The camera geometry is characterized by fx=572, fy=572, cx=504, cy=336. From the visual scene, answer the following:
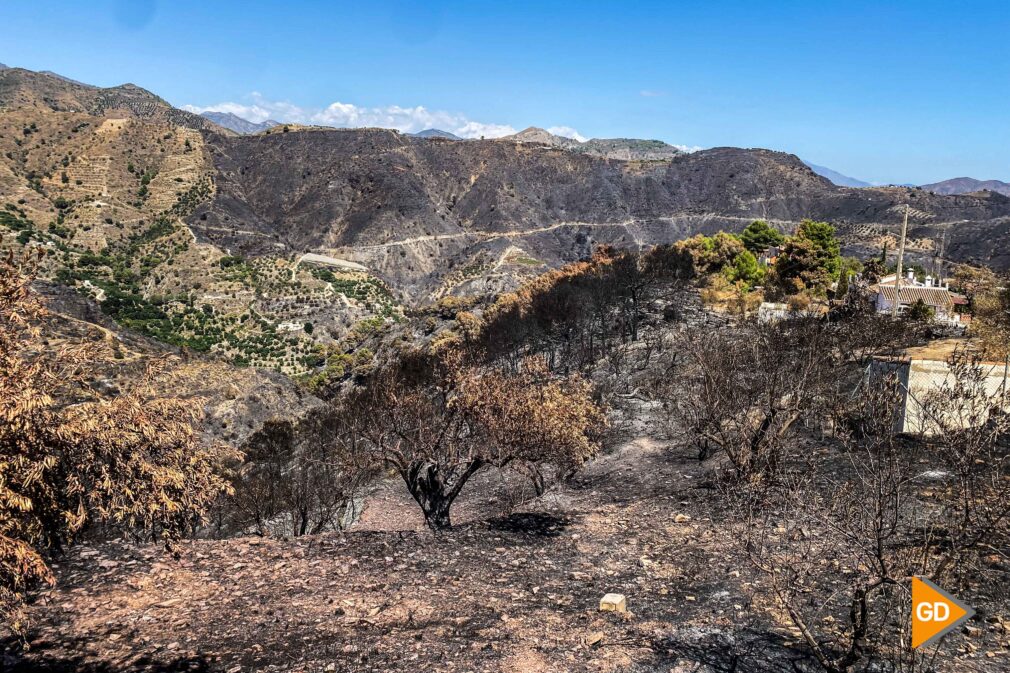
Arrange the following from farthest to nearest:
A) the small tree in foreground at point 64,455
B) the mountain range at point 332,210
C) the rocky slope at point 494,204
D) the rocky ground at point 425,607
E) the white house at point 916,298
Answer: the rocky slope at point 494,204 → the mountain range at point 332,210 → the white house at point 916,298 → the rocky ground at point 425,607 → the small tree in foreground at point 64,455

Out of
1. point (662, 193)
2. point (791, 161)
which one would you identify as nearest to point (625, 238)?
point (662, 193)

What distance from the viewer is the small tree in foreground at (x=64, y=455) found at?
18.0 ft

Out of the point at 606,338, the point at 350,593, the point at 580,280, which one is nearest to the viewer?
the point at 350,593

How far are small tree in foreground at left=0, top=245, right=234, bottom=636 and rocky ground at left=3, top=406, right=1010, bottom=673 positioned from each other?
1.86 metres

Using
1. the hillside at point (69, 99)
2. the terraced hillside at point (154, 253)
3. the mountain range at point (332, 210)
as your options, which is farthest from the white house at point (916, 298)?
the hillside at point (69, 99)

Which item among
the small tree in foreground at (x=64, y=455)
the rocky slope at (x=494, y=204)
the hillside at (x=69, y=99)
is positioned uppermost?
the hillside at (x=69, y=99)

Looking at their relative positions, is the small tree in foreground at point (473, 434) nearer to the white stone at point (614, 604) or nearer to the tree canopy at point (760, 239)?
the white stone at point (614, 604)

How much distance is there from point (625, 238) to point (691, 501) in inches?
5210

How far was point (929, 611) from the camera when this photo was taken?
17.8 feet

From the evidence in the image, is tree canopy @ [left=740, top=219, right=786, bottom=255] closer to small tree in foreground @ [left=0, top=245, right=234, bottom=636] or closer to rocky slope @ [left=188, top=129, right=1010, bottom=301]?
rocky slope @ [left=188, top=129, right=1010, bottom=301]

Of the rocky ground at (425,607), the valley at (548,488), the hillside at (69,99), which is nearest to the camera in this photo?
the valley at (548,488)

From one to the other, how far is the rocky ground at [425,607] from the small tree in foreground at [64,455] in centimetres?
186

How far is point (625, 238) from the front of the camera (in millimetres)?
142000

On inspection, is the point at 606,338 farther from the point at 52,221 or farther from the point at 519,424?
the point at 52,221
